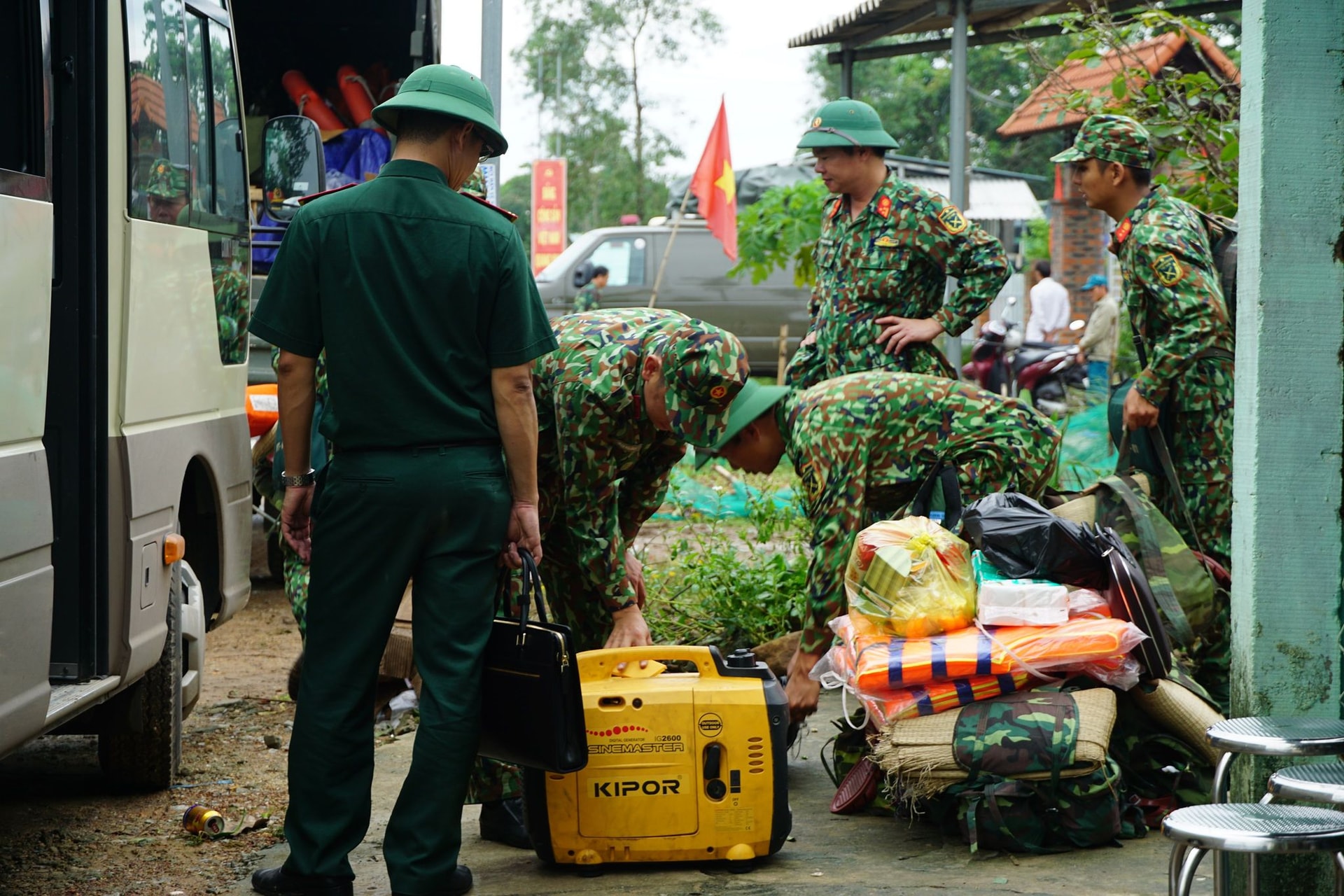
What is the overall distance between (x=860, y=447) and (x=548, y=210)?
19.9m

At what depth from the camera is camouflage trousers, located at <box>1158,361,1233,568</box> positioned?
14.8ft

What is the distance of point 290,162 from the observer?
15.9 ft

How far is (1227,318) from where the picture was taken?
4453mm

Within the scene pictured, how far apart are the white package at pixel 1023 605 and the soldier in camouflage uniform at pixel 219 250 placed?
2429mm

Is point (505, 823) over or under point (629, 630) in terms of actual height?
under

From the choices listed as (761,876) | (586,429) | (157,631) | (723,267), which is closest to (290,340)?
(586,429)

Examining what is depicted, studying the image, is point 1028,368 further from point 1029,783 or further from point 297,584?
point 1029,783

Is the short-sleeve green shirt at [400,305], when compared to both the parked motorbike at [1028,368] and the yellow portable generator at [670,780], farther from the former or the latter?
the parked motorbike at [1028,368]

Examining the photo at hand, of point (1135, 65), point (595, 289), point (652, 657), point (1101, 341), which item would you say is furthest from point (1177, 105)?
point (595, 289)

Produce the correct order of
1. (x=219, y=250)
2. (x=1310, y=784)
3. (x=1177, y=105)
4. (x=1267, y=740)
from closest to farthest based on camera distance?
1. (x=1310, y=784)
2. (x=1267, y=740)
3. (x=219, y=250)
4. (x=1177, y=105)

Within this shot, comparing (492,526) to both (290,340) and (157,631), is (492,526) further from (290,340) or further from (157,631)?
(157,631)

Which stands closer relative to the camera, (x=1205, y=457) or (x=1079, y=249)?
(x=1205, y=457)

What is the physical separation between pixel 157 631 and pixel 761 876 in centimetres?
179

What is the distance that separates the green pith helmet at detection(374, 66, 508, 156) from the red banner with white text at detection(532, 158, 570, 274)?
1963 cm
